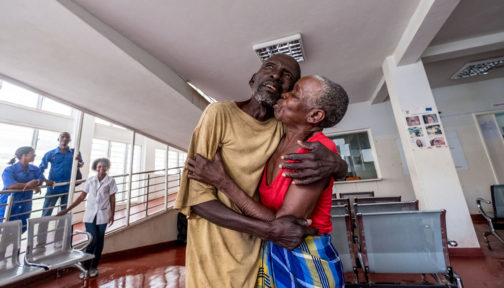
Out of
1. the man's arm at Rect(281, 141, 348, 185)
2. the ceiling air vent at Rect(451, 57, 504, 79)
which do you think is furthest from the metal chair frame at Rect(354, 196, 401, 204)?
the ceiling air vent at Rect(451, 57, 504, 79)

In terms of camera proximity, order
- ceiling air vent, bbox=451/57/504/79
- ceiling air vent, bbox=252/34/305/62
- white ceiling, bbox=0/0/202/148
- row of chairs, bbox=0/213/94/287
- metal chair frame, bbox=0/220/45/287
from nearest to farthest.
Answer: white ceiling, bbox=0/0/202/148, metal chair frame, bbox=0/220/45/287, row of chairs, bbox=0/213/94/287, ceiling air vent, bbox=252/34/305/62, ceiling air vent, bbox=451/57/504/79

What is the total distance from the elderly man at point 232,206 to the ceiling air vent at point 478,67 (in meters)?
5.37

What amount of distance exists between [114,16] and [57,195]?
9.58 ft

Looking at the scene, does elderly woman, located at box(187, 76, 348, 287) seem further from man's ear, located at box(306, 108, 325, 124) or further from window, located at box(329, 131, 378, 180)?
window, located at box(329, 131, 378, 180)

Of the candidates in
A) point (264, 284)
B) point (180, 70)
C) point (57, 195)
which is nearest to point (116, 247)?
point (57, 195)

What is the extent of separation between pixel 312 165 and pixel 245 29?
2.40m

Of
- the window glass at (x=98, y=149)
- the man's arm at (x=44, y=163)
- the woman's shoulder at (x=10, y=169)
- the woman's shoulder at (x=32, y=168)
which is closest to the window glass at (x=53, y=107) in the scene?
the window glass at (x=98, y=149)

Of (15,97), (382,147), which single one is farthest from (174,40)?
(15,97)

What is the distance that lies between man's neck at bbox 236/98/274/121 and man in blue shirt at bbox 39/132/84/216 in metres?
3.89

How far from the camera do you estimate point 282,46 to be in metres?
2.83

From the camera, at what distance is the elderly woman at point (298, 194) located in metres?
0.64

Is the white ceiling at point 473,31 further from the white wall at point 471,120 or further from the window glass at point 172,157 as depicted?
the window glass at point 172,157

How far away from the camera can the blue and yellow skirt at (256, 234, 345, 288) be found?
64 centimetres

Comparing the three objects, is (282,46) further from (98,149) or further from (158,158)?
(158,158)
